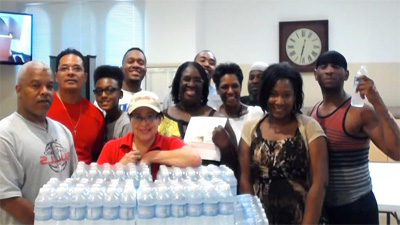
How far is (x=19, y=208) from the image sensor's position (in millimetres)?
1767

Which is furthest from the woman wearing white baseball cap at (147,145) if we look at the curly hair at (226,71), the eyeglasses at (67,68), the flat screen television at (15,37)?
the flat screen television at (15,37)

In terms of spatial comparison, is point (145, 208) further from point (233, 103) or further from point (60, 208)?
point (233, 103)

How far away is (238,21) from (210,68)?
254 centimetres

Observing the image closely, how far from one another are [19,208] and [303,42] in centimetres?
444

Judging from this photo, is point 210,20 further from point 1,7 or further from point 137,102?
point 137,102

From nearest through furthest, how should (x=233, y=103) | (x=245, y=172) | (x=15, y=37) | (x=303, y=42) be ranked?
(x=245, y=172) → (x=233, y=103) → (x=303, y=42) → (x=15, y=37)

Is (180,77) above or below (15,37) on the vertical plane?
below

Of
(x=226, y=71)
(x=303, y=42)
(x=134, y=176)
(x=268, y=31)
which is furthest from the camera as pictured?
(x=268, y=31)

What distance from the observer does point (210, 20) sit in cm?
582

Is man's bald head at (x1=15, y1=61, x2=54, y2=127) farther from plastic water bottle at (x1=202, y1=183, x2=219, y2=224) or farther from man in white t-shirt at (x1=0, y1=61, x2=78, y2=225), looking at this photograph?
plastic water bottle at (x1=202, y1=183, x2=219, y2=224)

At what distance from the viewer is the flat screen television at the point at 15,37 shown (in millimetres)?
5598

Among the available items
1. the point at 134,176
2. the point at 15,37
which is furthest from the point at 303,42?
the point at 134,176

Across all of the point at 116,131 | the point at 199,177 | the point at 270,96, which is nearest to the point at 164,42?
the point at 116,131

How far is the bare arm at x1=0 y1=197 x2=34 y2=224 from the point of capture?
1.76m
